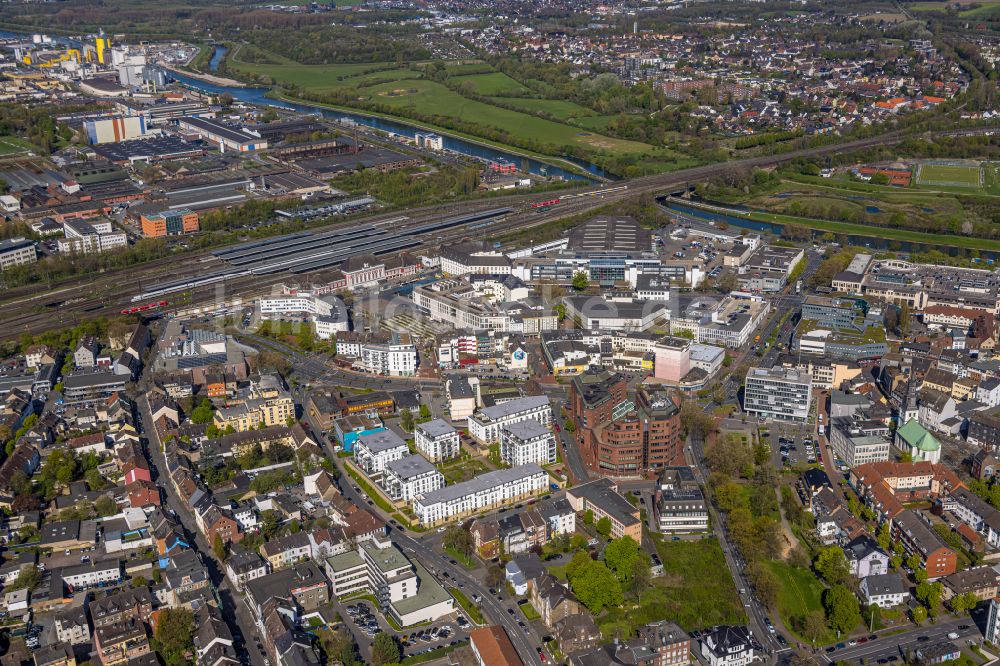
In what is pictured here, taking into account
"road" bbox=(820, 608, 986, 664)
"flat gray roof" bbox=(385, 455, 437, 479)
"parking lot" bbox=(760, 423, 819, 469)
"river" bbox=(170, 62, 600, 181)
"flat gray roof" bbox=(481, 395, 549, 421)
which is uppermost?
"river" bbox=(170, 62, 600, 181)

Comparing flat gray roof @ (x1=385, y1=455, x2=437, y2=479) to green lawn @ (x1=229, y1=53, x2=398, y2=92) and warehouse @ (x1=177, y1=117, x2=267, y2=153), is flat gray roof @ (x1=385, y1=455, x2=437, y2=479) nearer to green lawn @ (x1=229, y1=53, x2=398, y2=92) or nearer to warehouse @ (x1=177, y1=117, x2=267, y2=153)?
warehouse @ (x1=177, y1=117, x2=267, y2=153)

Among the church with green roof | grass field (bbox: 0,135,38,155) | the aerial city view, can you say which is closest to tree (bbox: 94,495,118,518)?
the aerial city view

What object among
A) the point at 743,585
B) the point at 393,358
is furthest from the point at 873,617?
the point at 393,358

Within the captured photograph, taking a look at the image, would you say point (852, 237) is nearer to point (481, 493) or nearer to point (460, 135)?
point (481, 493)

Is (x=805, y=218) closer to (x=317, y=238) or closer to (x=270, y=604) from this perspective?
(x=317, y=238)

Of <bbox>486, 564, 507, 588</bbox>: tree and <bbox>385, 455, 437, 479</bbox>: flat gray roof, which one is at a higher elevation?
<bbox>385, 455, 437, 479</bbox>: flat gray roof

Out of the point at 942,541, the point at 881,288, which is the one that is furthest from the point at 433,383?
the point at 881,288

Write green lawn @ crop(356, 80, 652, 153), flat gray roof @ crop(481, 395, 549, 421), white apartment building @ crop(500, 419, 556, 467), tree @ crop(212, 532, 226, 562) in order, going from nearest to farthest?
tree @ crop(212, 532, 226, 562) → white apartment building @ crop(500, 419, 556, 467) → flat gray roof @ crop(481, 395, 549, 421) → green lawn @ crop(356, 80, 652, 153)
